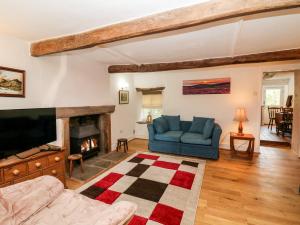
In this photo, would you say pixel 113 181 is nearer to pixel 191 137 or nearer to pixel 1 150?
pixel 1 150

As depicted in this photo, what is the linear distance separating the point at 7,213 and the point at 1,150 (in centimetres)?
126

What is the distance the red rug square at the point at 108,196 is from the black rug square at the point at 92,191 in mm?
72

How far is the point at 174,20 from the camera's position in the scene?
1.70 m

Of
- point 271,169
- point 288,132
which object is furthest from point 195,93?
point 288,132

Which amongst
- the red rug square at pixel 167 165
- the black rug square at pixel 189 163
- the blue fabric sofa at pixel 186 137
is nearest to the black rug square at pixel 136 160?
the red rug square at pixel 167 165

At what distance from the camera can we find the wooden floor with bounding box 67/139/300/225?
6.74 ft

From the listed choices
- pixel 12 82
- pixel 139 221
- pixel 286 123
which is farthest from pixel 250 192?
pixel 286 123

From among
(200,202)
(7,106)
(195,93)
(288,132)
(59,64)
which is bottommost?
(200,202)

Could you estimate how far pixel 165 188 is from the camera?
2684 mm

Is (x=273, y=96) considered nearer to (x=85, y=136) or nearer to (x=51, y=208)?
(x=85, y=136)

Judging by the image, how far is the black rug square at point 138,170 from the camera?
10.3 ft

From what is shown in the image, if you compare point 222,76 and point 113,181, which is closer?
point 113,181

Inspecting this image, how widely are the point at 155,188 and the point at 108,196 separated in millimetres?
734

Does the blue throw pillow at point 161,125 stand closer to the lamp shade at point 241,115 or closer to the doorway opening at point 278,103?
the lamp shade at point 241,115
